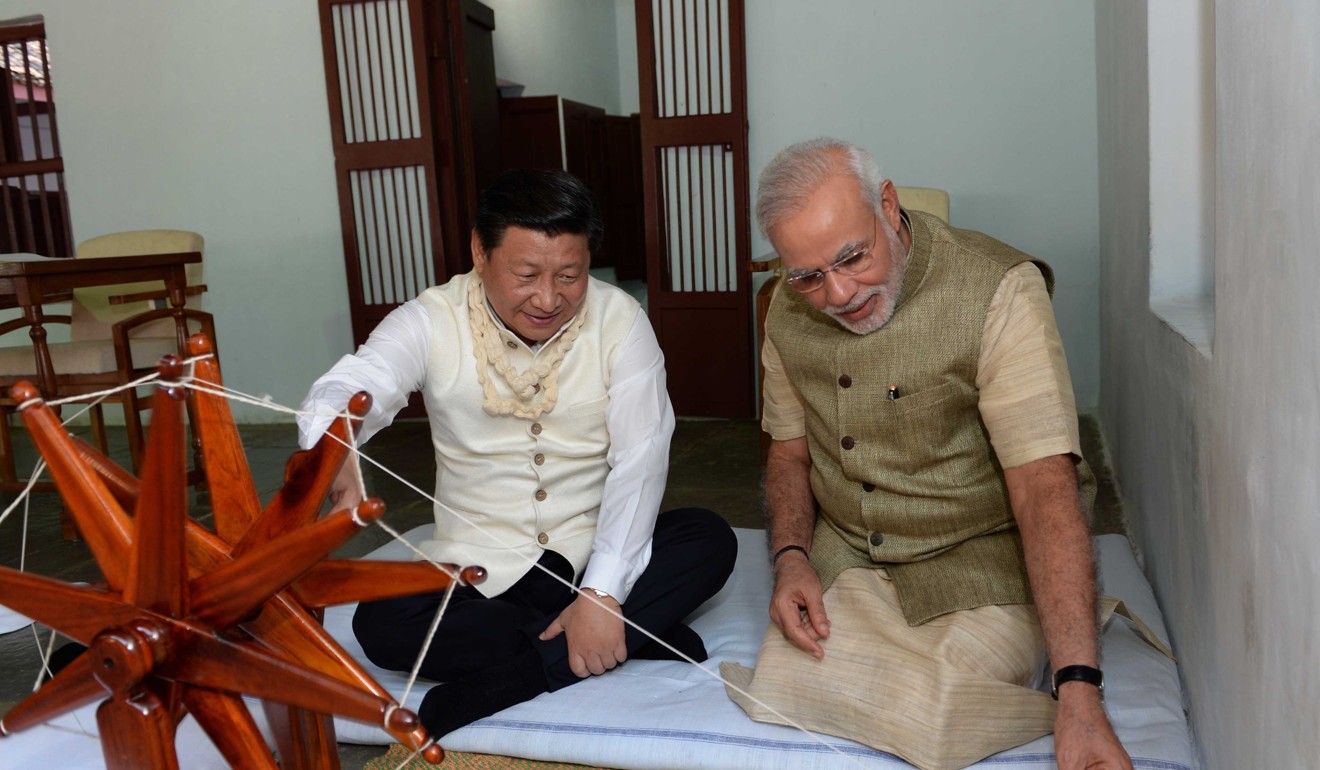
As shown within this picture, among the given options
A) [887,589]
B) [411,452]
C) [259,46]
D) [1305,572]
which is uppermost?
[259,46]

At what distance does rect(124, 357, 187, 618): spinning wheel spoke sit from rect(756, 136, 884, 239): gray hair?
2.82ft

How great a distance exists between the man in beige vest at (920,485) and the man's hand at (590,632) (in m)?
0.23

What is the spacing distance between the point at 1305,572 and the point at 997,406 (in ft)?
1.97

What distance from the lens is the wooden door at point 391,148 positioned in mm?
5027

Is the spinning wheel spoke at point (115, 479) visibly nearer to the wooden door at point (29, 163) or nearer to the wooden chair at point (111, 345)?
the wooden chair at point (111, 345)

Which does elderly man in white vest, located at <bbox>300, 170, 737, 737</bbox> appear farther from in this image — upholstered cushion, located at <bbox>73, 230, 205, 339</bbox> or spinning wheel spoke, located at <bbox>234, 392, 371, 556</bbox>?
upholstered cushion, located at <bbox>73, 230, 205, 339</bbox>

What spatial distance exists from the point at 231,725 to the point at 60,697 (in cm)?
18

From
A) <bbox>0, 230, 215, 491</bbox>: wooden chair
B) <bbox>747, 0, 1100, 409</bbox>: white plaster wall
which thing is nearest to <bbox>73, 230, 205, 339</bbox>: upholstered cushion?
<bbox>0, 230, 215, 491</bbox>: wooden chair

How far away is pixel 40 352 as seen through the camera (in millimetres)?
3330

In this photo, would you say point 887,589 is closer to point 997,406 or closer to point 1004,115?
point 997,406

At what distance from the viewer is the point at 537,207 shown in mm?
1746

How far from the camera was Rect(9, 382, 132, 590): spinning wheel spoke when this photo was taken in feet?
3.52

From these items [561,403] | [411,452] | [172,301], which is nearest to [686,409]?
[411,452]

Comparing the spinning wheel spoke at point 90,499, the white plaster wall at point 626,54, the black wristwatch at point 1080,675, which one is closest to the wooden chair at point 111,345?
the spinning wheel spoke at point 90,499
